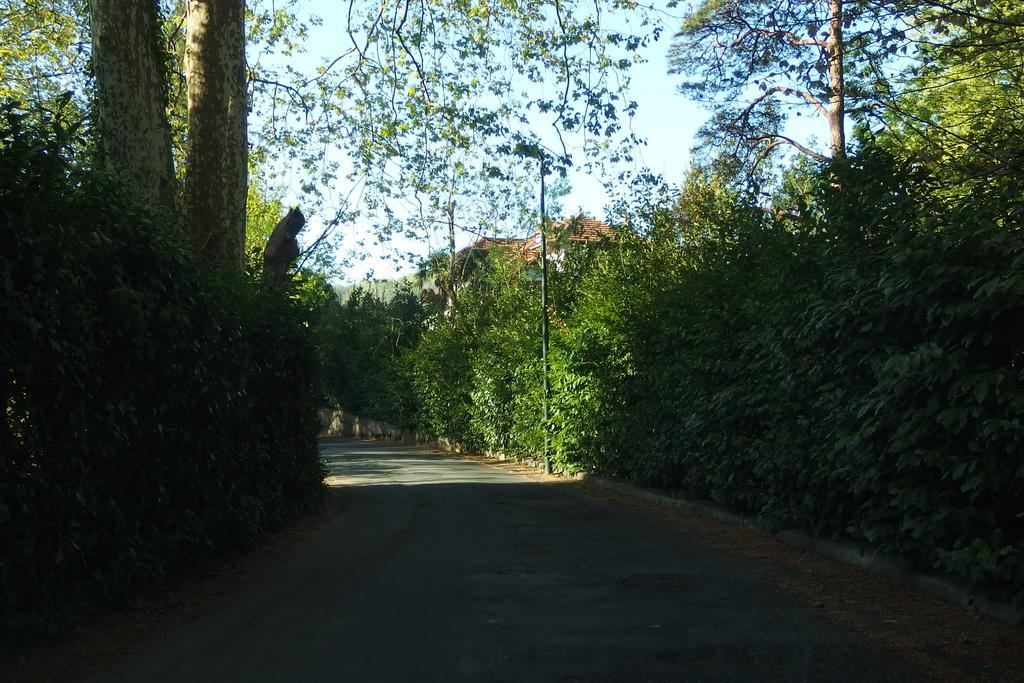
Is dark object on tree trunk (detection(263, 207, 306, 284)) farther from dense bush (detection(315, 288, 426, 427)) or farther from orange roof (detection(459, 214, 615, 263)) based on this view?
dense bush (detection(315, 288, 426, 427))

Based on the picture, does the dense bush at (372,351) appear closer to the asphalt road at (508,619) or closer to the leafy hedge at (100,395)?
the asphalt road at (508,619)

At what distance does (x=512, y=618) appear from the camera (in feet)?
22.7

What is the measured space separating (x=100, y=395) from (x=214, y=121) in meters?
7.53

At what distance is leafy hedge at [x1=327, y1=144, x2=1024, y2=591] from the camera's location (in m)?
6.64

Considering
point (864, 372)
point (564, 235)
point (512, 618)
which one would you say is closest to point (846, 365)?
point (864, 372)

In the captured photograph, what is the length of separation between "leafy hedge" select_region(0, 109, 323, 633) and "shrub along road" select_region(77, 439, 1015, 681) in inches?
26.3

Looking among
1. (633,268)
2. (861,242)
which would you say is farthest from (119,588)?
(633,268)

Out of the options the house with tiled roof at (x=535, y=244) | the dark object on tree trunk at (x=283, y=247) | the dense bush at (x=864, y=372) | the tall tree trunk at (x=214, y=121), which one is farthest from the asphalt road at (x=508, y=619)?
the house with tiled roof at (x=535, y=244)

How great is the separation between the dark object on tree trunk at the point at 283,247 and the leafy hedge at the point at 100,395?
206 inches

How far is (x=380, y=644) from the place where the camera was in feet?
20.2

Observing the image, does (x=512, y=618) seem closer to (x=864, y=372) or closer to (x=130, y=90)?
(x=864, y=372)

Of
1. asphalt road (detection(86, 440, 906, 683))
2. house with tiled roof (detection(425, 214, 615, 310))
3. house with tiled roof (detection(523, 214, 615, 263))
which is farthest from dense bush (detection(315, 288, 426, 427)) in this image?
asphalt road (detection(86, 440, 906, 683))

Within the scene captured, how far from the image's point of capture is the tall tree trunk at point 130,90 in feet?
37.1

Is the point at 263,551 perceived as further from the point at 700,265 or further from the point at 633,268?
the point at 633,268
